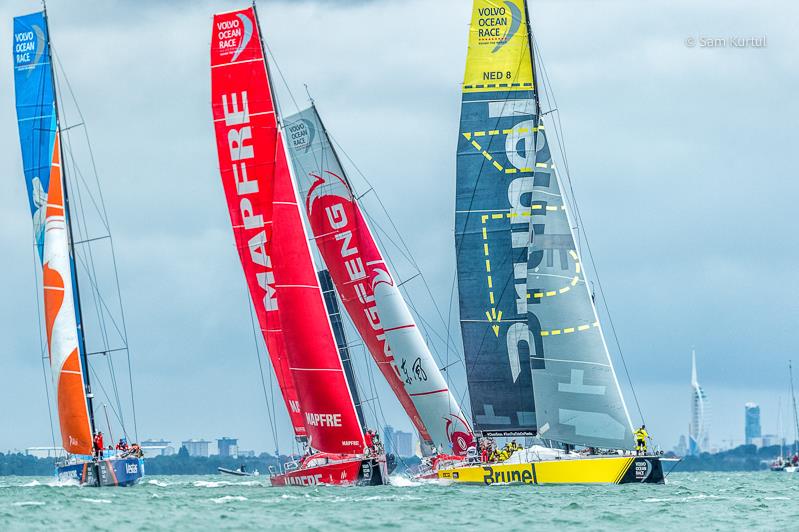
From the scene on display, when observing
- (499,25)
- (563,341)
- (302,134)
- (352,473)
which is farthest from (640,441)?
(302,134)

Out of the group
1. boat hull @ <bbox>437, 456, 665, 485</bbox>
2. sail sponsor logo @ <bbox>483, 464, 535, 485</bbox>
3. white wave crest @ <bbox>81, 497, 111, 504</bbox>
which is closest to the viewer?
white wave crest @ <bbox>81, 497, 111, 504</bbox>

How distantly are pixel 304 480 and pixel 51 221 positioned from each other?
12.3 metres

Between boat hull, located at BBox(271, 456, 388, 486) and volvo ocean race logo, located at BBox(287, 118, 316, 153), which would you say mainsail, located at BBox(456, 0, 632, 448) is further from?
volvo ocean race logo, located at BBox(287, 118, 316, 153)

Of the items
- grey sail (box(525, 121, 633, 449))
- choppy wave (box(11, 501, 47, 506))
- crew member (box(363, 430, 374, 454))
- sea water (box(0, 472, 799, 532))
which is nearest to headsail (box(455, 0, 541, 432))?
grey sail (box(525, 121, 633, 449))

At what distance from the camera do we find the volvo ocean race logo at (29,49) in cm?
5272

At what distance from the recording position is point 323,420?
4550 cm

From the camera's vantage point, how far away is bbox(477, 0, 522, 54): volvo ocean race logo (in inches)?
1886

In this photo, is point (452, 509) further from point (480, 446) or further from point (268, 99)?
point (268, 99)

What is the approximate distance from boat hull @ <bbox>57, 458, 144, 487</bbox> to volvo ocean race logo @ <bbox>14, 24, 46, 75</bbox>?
13.3 m

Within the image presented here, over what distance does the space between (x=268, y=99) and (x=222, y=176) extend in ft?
11.0

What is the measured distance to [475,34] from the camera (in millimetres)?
48062

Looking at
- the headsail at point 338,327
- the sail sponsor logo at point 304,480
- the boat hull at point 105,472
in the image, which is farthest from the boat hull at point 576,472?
the boat hull at point 105,472

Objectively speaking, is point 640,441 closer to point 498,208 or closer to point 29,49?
point 498,208

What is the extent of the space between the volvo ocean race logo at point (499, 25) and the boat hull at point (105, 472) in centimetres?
1682
